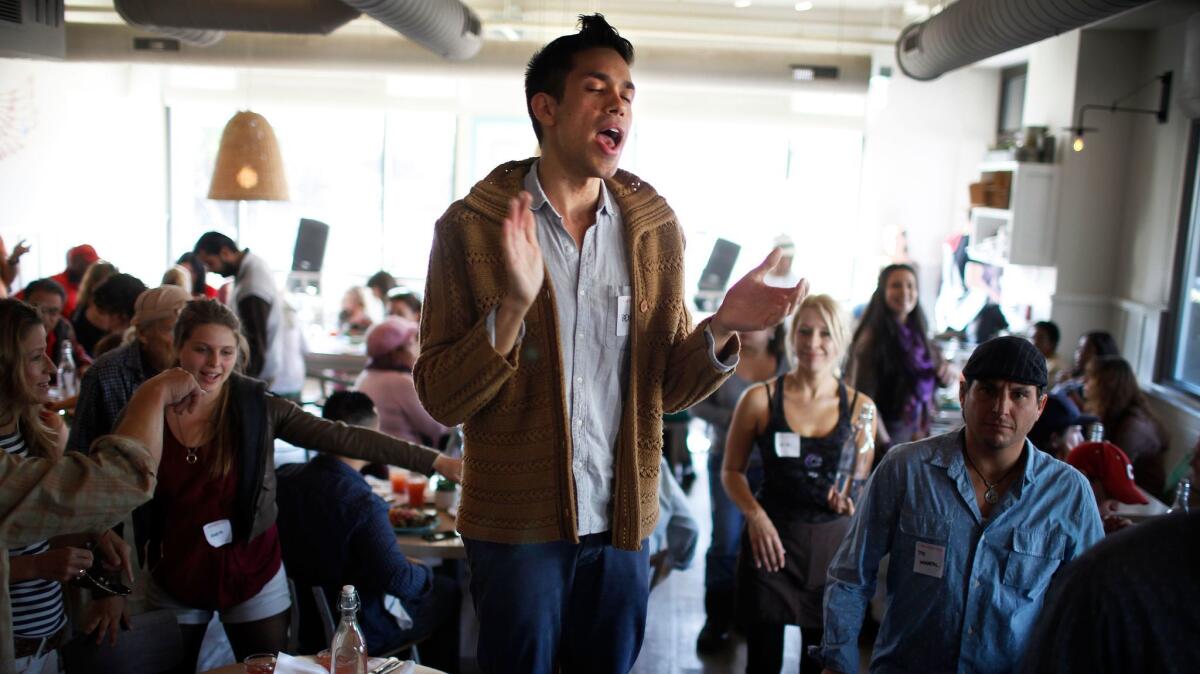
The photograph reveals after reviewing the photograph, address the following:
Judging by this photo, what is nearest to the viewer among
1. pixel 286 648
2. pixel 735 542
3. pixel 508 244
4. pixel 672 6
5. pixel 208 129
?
pixel 508 244

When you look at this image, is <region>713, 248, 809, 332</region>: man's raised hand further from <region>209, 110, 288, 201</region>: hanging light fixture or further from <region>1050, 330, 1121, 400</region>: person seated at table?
<region>1050, 330, 1121, 400</region>: person seated at table

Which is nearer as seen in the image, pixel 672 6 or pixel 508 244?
pixel 508 244

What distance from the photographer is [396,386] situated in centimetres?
515

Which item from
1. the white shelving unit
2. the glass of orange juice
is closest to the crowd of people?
the glass of orange juice

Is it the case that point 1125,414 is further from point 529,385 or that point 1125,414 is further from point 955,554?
point 529,385

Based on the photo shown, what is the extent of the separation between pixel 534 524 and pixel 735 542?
3318mm

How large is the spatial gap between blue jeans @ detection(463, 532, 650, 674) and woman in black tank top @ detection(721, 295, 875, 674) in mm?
1584

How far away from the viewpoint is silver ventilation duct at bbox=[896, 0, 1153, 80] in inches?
191

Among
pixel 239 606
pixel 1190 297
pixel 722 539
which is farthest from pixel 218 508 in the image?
pixel 1190 297

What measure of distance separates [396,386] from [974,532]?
3407 mm

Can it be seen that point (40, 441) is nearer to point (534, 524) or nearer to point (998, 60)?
point (534, 524)

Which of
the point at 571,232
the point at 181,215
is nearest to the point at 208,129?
the point at 181,215

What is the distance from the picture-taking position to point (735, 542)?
483cm

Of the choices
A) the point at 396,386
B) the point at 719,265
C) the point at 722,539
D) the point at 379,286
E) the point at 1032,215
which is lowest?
the point at 722,539
